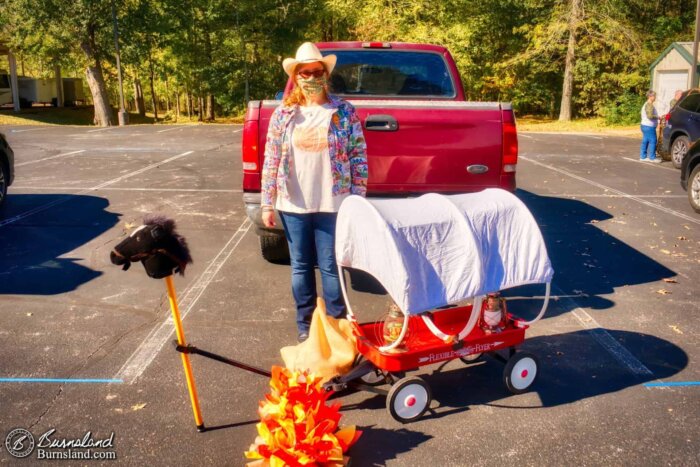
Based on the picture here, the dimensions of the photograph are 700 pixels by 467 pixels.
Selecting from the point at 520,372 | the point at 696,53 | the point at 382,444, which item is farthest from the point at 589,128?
the point at 382,444

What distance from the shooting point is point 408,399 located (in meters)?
3.56

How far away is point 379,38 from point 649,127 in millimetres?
19828

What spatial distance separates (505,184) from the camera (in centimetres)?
540

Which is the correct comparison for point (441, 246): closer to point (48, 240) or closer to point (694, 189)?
point (48, 240)

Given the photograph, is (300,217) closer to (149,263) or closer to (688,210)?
(149,263)

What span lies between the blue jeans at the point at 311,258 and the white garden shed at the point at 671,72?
28498 mm

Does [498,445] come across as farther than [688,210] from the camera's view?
No

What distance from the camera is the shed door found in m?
28.7

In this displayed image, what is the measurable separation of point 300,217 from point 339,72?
2.85 m

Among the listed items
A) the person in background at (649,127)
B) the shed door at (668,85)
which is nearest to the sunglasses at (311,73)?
the person in background at (649,127)

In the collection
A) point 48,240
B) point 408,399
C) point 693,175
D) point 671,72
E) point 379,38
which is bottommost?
point 408,399

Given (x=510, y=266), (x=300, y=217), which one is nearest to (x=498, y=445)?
(x=510, y=266)

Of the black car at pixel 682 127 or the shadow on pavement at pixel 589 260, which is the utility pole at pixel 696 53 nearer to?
the black car at pixel 682 127

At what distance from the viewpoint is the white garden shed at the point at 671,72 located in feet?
92.7
